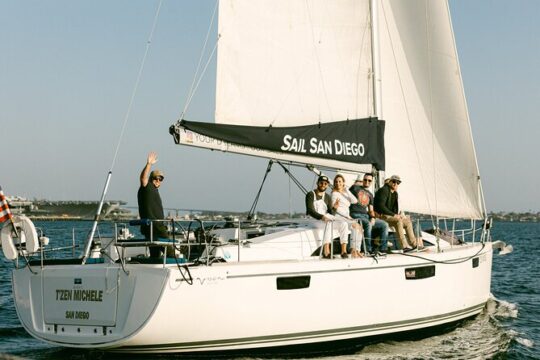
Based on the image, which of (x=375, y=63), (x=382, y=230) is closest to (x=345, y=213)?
(x=382, y=230)

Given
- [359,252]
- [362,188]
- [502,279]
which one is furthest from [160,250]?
[502,279]

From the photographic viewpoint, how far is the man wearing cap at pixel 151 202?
10477 millimetres

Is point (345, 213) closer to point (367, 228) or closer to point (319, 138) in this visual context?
point (367, 228)

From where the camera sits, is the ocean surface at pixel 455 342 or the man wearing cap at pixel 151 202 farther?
the ocean surface at pixel 455 342

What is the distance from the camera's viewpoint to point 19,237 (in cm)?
998

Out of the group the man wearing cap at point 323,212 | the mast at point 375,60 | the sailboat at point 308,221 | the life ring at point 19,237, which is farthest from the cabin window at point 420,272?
the life ring at point 19,237

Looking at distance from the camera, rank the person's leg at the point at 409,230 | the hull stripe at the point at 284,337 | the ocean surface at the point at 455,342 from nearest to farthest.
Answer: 1. the hull stripe at the point at 284,337
2. the ocean surface at the point at 455,342
3. the person's leg at the point at 409,230

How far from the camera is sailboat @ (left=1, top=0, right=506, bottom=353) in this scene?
979 cm

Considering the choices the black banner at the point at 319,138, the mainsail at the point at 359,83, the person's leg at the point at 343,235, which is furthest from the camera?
the mainsail at the point at 359,83

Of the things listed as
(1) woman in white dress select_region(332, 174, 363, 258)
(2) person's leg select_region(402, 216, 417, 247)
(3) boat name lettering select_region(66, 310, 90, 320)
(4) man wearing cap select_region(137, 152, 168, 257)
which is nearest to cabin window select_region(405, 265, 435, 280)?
(2) person's leg select_region(402, 216, 417, 247)

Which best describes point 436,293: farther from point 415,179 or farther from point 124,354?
point 124,354

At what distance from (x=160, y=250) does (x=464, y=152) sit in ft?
24.5

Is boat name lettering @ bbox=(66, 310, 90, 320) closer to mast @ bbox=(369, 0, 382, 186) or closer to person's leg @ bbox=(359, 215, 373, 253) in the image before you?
person's leg @ bbox=(359, 215, 373, 253)

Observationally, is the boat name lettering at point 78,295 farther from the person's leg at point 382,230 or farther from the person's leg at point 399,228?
the person's leg at point 399,228
